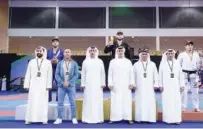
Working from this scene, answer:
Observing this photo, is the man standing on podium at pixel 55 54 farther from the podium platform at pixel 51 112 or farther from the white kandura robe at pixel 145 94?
the white kandura robe at pixel 145 94

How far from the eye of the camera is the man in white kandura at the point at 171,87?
5636 mm

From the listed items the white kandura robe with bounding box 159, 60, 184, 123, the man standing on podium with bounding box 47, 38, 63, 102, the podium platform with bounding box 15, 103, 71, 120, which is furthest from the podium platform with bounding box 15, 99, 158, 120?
the man standing on podium with bounding box 47, 38, 63, 102

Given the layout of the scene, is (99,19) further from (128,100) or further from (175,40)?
(128,100)

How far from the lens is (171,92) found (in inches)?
226

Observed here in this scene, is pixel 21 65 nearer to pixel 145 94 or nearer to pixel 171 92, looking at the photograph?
pixel 145 94

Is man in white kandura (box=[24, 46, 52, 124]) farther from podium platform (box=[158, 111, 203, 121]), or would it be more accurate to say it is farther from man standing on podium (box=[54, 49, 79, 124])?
podium platform (box=[158, 111, 203, 121])

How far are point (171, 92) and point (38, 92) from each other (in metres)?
2.86

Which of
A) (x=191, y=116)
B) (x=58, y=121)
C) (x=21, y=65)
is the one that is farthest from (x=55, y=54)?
(x=21, y=65)

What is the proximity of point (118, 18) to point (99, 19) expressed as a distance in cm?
130

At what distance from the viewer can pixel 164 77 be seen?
230 inches

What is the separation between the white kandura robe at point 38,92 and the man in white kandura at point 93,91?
80 centimetres

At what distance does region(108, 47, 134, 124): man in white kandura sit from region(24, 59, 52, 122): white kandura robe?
138 cm

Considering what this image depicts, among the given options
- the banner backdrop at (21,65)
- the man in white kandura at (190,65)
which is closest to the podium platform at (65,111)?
the man in white kandura at (190,65)

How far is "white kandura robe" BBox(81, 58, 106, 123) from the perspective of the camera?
18.6 ft
